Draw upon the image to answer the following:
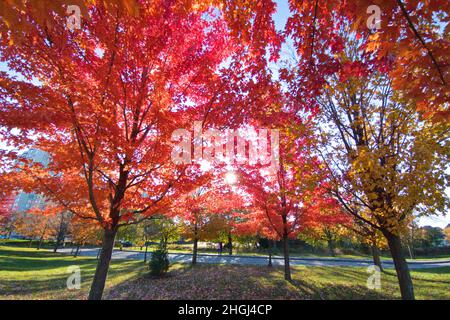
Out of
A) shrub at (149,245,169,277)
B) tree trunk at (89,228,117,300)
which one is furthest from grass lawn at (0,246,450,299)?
tree trunk at (89,228,117,300)

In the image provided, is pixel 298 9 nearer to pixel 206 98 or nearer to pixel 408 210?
pixel 206 98

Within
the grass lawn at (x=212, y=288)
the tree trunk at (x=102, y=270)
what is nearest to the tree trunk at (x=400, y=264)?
the grass lawn at (x=212, y=288)

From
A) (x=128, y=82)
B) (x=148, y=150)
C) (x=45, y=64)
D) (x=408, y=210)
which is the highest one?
(x=128, y=82)

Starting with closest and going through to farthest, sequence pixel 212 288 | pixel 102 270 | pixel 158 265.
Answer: pixel 102 270 < pixel 212 288 < pixel 158 265

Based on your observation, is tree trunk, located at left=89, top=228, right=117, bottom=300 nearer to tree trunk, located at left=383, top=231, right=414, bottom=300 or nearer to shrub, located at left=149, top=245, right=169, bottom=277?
tree trunk, located at left=383, top=231, right=414, bottom=300

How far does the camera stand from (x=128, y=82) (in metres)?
5.03

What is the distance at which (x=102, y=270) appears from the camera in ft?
18.1

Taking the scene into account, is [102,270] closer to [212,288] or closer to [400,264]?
[212,288]

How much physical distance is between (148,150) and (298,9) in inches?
172

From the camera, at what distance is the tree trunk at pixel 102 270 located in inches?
211

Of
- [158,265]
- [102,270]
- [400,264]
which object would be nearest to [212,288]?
[158,265]

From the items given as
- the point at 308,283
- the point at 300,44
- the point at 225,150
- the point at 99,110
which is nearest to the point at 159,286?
the point at 308,283

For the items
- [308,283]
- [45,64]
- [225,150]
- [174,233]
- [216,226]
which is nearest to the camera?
[45,64]

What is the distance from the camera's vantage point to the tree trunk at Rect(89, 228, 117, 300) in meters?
5.35
